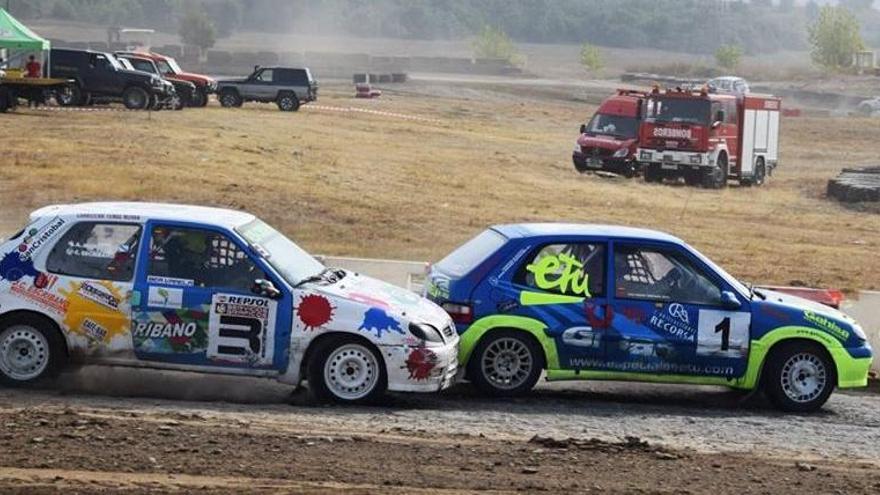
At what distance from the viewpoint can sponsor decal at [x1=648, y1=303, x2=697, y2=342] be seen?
39.6 feet

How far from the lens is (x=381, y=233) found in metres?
23.9

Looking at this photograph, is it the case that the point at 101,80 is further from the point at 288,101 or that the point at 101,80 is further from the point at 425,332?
the point at 425,332

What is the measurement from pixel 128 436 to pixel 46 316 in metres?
2.38

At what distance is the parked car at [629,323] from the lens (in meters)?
12.0

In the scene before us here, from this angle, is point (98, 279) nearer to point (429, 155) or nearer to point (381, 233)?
point (381, 233)

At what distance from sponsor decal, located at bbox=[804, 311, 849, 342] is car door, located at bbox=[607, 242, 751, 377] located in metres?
0.51

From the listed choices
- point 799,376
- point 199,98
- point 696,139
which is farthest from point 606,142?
point 799,376

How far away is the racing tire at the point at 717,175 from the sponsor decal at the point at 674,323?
Result: 26.7 meters

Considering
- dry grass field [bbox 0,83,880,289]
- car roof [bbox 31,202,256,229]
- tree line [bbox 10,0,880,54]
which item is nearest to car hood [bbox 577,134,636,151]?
dry grass field [bbox 0,83,880,289]

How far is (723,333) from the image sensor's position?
1212 cm

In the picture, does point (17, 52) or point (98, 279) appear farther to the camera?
point (17, 52)

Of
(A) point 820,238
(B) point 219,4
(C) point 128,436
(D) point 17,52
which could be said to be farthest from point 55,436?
(B) point 219,4

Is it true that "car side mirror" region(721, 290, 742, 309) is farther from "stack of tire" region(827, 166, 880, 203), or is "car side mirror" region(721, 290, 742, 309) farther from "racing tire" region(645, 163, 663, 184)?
"racing tire" region(645, 163, 663, 184)

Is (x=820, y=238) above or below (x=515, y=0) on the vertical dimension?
below
